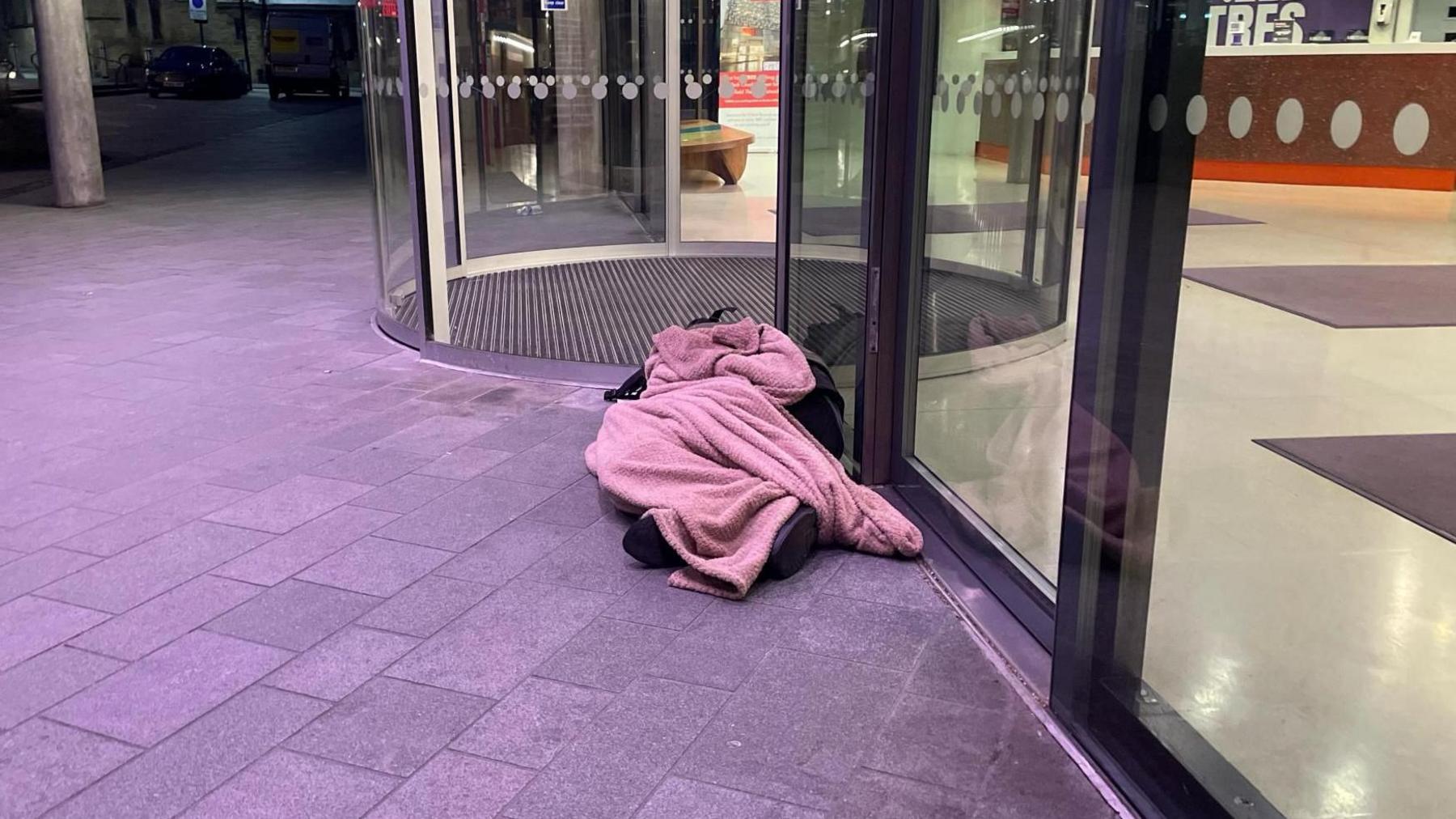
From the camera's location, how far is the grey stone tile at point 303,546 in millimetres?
2879

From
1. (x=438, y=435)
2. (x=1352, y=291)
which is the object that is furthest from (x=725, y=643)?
(x=1352, y=291)

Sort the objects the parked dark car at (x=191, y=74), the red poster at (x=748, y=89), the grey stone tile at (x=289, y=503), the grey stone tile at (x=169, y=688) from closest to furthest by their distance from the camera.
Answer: the grey stone tile at (x=169, y=688) → the grey stone tile at (x=289, y=503) → the red poster at (x=748, y=89) → the parked dark car at (x=191, y=74)

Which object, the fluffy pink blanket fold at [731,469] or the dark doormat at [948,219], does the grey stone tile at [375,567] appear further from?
the dark doormat at [948,219]

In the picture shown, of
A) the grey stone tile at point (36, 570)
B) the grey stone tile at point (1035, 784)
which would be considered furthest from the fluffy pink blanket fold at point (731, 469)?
the grey stone tile at point (36, 570)

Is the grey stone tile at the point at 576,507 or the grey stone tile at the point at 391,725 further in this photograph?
the grey stone tile at the point at 576,507

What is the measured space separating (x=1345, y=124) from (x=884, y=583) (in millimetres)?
1602

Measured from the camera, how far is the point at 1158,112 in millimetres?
1907

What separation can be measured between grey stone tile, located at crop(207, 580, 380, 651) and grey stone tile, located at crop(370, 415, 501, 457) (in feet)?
3.38

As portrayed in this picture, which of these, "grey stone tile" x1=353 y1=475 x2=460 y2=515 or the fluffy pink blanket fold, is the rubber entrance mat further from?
"grey stone tile" x1=353 y1=475 x2=460 y2=515

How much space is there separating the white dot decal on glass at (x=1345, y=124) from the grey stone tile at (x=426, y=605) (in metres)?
2.00

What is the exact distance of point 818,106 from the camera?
144 inches

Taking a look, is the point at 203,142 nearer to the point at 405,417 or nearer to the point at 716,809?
the point at 405,417

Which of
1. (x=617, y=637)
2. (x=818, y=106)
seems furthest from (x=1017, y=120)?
(x=617, y=637)

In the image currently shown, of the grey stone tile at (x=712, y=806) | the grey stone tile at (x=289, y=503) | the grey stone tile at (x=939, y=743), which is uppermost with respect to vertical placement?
the grey stone tile at (x=289, y=503)
